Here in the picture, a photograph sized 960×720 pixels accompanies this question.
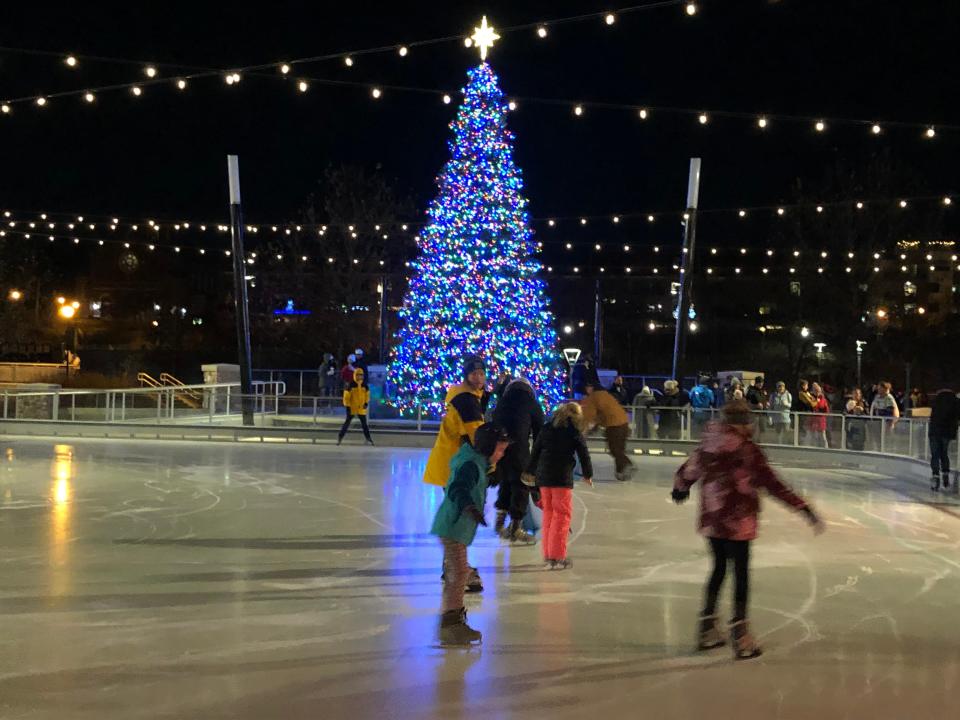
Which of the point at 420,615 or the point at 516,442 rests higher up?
the point at 516,442

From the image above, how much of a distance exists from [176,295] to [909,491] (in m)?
51.1

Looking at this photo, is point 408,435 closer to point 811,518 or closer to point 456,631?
point 456,631

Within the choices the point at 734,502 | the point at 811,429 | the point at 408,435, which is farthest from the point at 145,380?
the point at 734,502

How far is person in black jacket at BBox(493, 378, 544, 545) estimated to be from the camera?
343 inches

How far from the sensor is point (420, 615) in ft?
22.1

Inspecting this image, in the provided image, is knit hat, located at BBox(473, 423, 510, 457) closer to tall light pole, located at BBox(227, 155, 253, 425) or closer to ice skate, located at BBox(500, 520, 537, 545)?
ice skate, located at BBox(500, 520, 537, 545)

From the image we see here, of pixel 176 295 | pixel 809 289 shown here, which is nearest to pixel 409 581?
pixel 809 289

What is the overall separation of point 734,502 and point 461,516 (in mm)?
1529

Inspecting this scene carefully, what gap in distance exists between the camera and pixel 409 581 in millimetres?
7867

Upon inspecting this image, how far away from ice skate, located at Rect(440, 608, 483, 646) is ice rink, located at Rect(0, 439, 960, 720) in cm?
12

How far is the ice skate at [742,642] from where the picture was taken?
5773 mm

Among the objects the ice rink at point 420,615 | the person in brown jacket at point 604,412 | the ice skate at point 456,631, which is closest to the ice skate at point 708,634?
the ice rink at point 420,615

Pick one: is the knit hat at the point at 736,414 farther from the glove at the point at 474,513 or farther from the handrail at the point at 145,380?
the handrail at the point at 145,380

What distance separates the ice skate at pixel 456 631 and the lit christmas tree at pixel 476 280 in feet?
61.6
